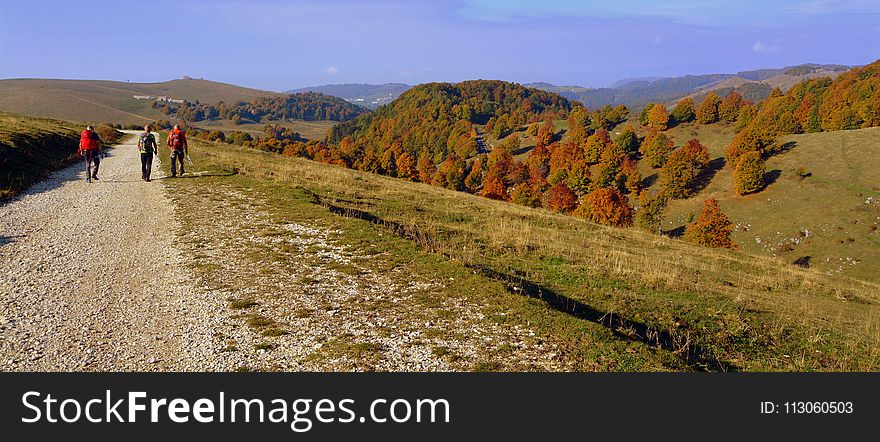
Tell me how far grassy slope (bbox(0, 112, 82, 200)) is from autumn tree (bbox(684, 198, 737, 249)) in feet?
257

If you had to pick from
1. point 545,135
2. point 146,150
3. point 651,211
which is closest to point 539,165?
point 545,135

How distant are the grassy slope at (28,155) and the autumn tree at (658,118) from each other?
144 meters

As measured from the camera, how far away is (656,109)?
15050 centimetres

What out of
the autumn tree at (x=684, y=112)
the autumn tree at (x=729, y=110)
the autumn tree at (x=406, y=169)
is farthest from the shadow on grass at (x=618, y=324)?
the autumn tree at (x=729, y=110)

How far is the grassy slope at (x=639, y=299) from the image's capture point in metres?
7.54

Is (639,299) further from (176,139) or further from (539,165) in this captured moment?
(539,165)

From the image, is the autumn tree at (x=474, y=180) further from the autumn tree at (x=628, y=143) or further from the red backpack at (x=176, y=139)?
the red backpack at (x=176, y=139)

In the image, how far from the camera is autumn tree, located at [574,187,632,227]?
292 feet

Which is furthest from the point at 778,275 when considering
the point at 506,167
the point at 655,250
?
the point at 506,167

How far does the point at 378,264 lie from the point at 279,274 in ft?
6.81

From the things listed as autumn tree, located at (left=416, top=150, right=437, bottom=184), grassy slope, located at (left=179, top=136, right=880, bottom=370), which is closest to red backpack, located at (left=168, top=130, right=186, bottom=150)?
grassy slope, located at (left=179, top=136, right=880, bottom=370)

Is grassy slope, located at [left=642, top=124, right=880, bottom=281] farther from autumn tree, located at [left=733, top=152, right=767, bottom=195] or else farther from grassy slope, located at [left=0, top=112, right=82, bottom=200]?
grassy slope, located at [left=0, top=112, right=82, bottom=200]

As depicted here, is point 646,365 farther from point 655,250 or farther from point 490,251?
point 655,250

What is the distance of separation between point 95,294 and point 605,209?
3497 inches
